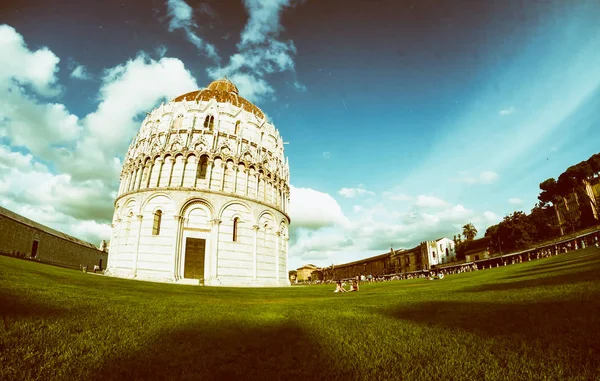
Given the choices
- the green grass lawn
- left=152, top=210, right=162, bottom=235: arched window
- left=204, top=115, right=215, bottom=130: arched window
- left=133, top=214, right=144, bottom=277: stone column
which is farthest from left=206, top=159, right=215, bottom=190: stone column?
the green grass lawn

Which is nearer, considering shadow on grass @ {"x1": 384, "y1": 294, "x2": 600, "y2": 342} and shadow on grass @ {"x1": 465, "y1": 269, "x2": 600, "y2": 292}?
shadow on grass @ {"x1": 384, "y1": 294, "x2": 600, "y2": 342}

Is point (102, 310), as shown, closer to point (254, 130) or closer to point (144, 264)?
point (144, 264)

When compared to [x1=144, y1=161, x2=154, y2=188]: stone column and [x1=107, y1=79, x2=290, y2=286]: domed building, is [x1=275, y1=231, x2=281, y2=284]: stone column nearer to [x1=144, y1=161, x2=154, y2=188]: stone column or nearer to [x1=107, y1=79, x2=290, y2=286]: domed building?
[x1=107, y1=79, x2=290, y2=286]: domed building

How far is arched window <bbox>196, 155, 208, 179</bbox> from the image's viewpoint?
30181 mm

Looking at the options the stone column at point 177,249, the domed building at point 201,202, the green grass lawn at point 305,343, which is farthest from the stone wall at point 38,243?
the green grass lawn at point 305,343

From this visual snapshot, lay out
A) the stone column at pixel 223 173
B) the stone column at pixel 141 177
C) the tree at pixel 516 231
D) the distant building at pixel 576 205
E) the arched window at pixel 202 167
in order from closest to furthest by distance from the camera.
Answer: the stone column at pixel 223 173
the arched window at pixel 202 167
the stone column at pixel 141 177
the tree at pixel 516 231
the distant building at pixel 576 205

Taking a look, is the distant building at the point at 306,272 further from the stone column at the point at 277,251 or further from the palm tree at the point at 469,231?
the stone column at the point at 277,251

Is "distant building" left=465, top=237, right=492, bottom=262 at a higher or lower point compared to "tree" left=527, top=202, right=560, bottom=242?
lower

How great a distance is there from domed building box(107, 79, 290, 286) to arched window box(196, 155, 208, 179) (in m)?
0.11

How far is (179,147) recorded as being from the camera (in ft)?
99.8

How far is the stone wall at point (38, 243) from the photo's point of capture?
32.2 m

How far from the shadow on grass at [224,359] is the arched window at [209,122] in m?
30.0

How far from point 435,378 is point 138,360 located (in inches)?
153

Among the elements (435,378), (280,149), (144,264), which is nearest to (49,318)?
(435,378)
